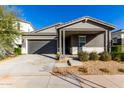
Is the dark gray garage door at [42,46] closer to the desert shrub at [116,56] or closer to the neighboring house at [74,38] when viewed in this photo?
the neighboring house at [74,38]

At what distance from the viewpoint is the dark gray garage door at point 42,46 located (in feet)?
79.8

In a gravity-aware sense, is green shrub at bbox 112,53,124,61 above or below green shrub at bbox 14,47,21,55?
below

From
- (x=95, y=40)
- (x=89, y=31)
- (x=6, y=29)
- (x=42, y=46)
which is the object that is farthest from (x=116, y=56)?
(x=42, y=46)

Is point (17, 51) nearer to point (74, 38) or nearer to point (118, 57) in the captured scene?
point (74, 38)

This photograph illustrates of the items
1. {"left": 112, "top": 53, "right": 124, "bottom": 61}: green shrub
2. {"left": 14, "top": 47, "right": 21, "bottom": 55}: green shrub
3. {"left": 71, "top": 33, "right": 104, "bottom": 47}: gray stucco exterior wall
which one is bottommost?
{"left": 112, "top": 53, "right": 124, "bottom": 61}: green shrub

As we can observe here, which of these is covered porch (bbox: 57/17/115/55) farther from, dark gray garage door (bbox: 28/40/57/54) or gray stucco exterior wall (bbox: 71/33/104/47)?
dark gray garage door (bbox: 28/40/57/54)

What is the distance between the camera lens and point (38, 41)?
80.5ft

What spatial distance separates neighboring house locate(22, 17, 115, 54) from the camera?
17781 millimetres

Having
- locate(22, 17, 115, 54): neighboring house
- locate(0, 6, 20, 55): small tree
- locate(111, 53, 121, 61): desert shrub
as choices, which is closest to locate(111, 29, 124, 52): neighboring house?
locate(22, 17, 115, 54): neighboring house

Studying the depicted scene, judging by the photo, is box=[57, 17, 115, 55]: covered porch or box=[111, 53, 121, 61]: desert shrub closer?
box=[111, 53, 121, 61]: desert shrub

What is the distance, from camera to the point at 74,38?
20.9 meters

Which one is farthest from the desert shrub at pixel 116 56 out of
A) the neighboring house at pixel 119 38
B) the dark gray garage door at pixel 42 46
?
the neighboring house at pixel 119 38

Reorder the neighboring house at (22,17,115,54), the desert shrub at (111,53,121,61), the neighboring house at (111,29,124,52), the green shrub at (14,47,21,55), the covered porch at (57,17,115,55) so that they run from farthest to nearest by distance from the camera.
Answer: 1. the neighboring house at (111,29,124,52)
2. the green shrub at (14,47,21,55)
3. the neighboring house at (22,17,115,54)
4. the covered porch at (57,17,115,55)
5. the desert shrub at (111,53,121,61)
